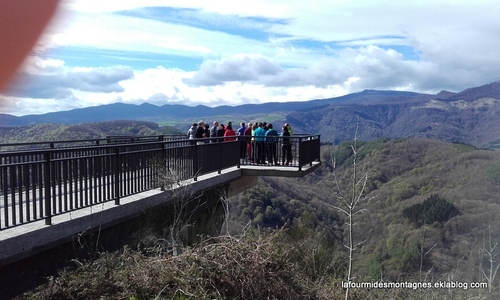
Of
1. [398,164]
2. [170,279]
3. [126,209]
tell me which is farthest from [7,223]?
[398,164]

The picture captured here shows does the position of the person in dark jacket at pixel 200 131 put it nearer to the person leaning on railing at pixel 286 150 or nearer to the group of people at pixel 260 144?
the group of people at pixel 260 144

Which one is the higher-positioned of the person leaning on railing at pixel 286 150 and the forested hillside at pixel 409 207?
the person leaning on railing at pixel 286 150

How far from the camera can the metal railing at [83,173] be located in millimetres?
6370

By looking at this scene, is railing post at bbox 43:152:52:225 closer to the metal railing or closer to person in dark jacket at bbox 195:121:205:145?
the metal railing

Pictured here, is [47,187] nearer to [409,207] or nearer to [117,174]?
[117,174]

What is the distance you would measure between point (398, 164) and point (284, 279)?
8672 cm

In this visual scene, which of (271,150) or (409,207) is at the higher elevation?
(271,150)

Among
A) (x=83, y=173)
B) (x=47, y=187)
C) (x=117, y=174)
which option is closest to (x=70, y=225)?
(x=47, y=187)

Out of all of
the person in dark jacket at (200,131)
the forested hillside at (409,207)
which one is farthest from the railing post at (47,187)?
the person in dark jacket at (200,131)

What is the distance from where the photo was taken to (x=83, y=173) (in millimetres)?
7730

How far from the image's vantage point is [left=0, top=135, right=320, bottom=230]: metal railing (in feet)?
20.9

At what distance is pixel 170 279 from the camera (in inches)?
251

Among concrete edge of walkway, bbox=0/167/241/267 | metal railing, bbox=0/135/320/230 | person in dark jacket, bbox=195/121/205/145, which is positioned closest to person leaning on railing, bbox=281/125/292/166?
person in dark jacket, bbox=195/121/205/145

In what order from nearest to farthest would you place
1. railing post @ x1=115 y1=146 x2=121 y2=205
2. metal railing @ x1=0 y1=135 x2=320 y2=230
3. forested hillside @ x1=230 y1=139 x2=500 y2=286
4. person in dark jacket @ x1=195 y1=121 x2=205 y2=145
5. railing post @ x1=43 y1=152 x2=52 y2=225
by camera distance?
metal railing @ x1=0 y1=135 x2=320 y2=230, railing post @ x1=43 y1=152 x2=52 y2=225, railing post @ x1=115 y1=146 x2=121 y2=205, person in dark jacket @ x1=195 y1=121 x2=205 y2=145, forested hillside @ x1=230 y1=139 x2=500 y2=286
